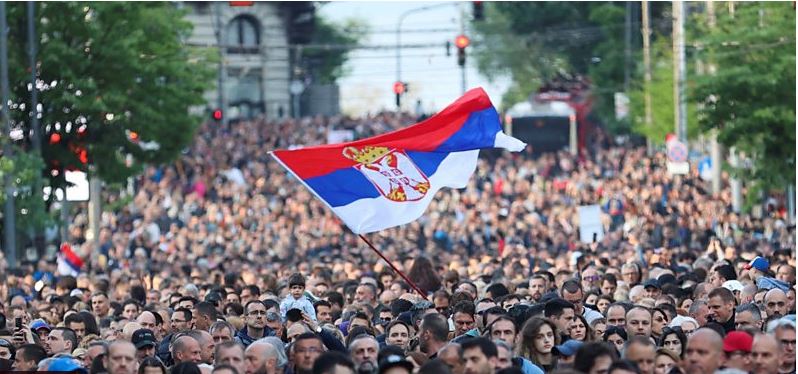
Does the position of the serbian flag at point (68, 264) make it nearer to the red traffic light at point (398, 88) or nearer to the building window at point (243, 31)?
the red traffic light at point (398, 88)

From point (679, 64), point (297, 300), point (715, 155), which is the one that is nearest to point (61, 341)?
point (297, 300)

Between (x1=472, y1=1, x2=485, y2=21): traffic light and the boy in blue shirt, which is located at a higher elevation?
(x1=472, y1=1, x2=485, y2=21): traffic light

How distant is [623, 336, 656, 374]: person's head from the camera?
13289 millimetres

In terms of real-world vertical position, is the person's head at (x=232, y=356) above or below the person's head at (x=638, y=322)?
above

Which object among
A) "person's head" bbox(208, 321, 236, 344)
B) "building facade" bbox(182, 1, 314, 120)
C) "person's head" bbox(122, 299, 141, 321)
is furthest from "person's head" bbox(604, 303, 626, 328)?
"building facade" bbox(182, 1, 314, 120)

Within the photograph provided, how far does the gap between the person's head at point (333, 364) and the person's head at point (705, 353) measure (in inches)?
76.9

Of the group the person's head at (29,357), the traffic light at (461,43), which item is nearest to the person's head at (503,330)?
the person's head at (29,357)

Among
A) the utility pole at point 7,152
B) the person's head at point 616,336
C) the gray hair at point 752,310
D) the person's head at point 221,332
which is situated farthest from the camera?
the utility pole at point 7,152

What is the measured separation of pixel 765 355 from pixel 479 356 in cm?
160

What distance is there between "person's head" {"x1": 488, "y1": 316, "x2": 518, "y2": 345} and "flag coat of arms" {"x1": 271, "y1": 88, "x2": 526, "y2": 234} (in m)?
4.39

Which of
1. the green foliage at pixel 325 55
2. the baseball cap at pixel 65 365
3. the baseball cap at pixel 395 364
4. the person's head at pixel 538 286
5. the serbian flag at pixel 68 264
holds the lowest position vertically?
the serbian flag at pixel 68 264

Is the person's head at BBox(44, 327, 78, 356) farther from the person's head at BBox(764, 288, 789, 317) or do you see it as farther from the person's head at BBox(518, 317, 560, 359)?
the person's head at BBox(764, 288, 789, 317)

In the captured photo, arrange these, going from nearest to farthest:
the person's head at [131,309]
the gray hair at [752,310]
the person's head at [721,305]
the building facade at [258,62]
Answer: the gray hair at [752,310]
the person's head at [721,305]
the person's head at [131,309]
the building facade at [258,62]

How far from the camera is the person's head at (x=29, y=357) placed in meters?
15.0
